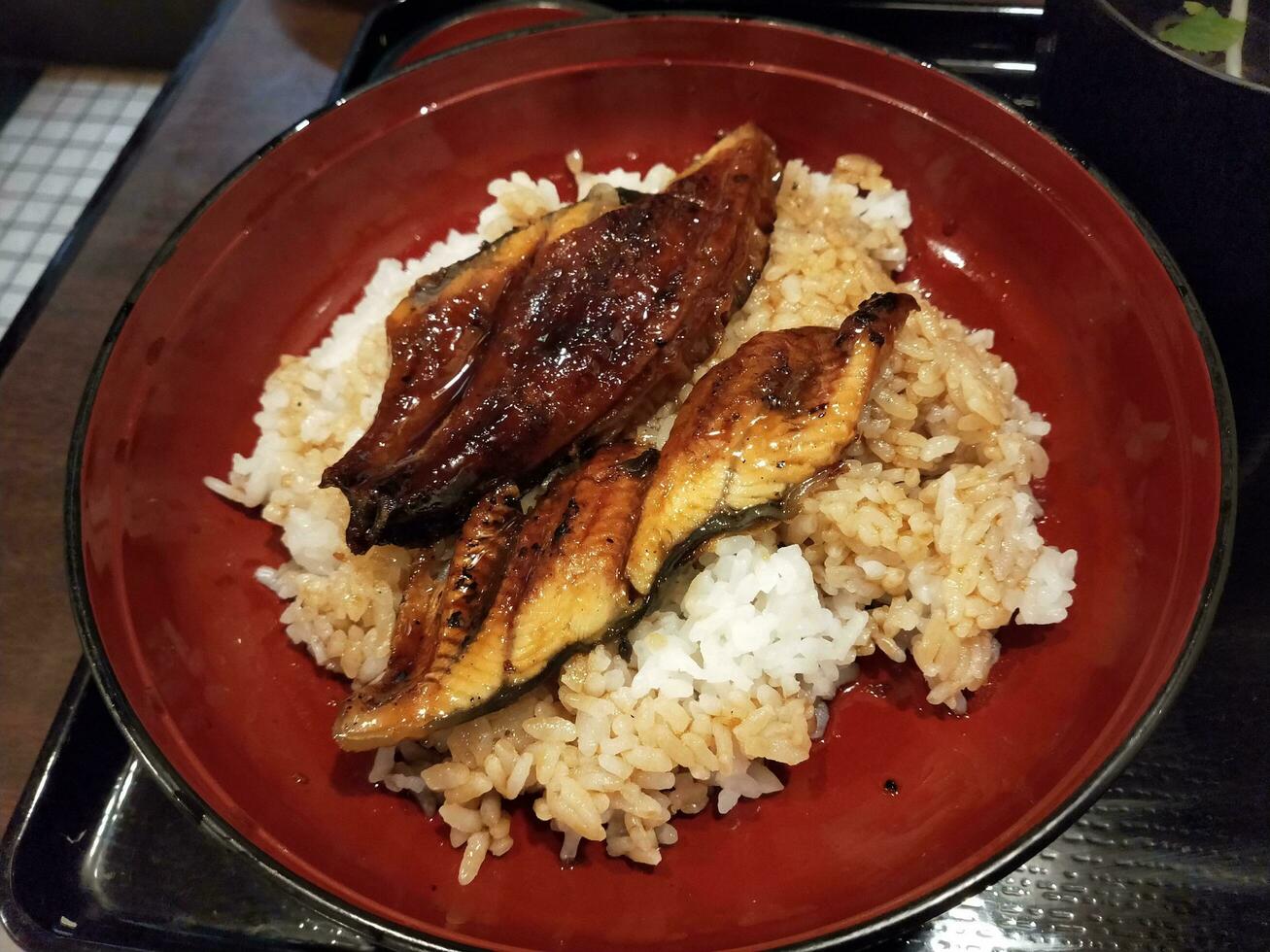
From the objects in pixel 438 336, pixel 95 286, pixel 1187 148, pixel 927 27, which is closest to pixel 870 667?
pixel 438 336

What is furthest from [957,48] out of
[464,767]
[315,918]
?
[315,918]

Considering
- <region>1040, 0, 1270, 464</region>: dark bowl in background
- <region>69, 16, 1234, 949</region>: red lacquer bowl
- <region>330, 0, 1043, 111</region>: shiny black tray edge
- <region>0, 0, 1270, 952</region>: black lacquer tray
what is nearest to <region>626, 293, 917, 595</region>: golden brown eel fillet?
<region>69, 16, 1234, 949</region>: red lacquer bowl

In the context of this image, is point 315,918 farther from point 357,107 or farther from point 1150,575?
point 357,107

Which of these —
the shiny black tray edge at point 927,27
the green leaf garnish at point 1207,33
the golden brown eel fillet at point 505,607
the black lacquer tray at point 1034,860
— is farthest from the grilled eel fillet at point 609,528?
the shiny black tray edge at point 927,27

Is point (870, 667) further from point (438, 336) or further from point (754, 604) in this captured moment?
point (438, 336)

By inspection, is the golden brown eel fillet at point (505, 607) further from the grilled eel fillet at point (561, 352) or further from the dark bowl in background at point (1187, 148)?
the dark bowl in background at point (1187, 148)
